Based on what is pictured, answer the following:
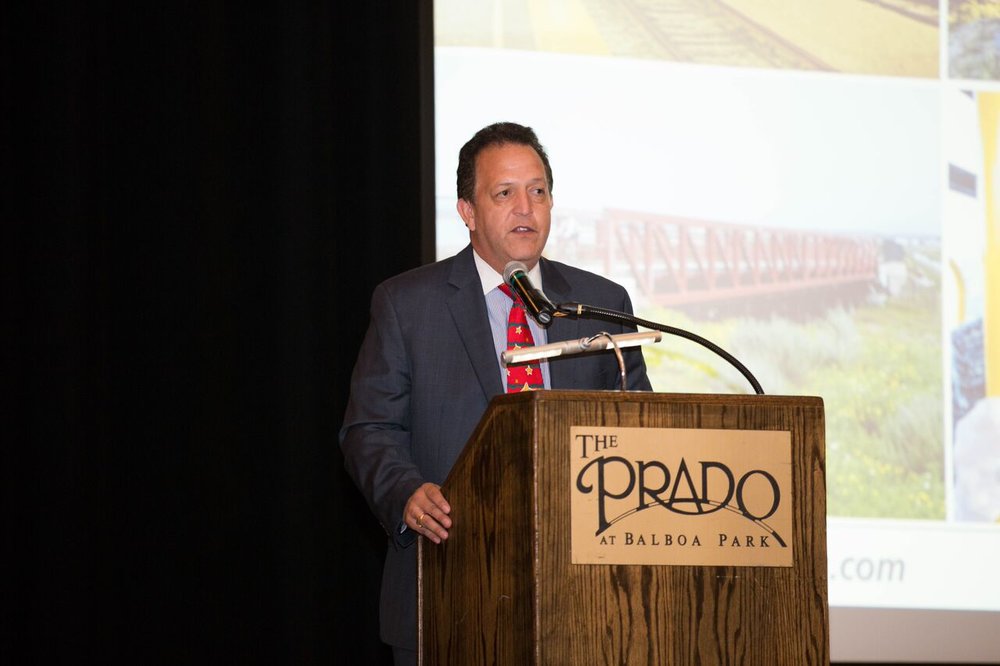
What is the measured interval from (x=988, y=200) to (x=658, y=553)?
2.72 meters

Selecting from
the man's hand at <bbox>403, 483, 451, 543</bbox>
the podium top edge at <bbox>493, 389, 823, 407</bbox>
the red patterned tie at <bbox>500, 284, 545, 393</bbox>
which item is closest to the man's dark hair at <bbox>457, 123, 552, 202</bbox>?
the red patterned tie at <bbox>500, 284, 545, 393</bbox>

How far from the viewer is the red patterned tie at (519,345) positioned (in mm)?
2305

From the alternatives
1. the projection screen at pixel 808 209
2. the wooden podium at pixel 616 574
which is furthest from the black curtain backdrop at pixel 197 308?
the wooden podium at pixel 616 574

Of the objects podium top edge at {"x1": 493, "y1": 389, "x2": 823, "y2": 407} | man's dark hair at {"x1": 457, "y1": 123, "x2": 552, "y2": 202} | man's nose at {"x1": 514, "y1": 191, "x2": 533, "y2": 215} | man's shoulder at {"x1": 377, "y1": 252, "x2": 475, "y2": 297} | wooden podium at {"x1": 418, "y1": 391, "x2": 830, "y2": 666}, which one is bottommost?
wooden podium at {"x1": 418, "y1": 391, "x2": 830, "y2": 666}

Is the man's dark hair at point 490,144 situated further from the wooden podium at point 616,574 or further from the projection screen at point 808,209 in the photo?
the projection screen at point 808,209

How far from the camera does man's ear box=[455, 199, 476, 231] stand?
8.27ft

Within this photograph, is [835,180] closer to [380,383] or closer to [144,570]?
[380,383]

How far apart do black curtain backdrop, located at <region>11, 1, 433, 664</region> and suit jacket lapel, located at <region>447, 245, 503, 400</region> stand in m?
1.39

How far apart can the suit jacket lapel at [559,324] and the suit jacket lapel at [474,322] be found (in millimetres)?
127

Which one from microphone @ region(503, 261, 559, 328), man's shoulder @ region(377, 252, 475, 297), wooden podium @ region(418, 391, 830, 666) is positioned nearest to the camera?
wooden podium @ region(418, 391, 830, 666)

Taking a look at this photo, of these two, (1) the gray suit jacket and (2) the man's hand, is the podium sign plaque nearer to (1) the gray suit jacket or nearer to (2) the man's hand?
(2) the man's hand

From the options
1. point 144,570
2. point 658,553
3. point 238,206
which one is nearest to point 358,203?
point 238,206

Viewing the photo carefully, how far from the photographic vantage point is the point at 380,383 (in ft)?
7.70

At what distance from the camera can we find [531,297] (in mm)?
1896
